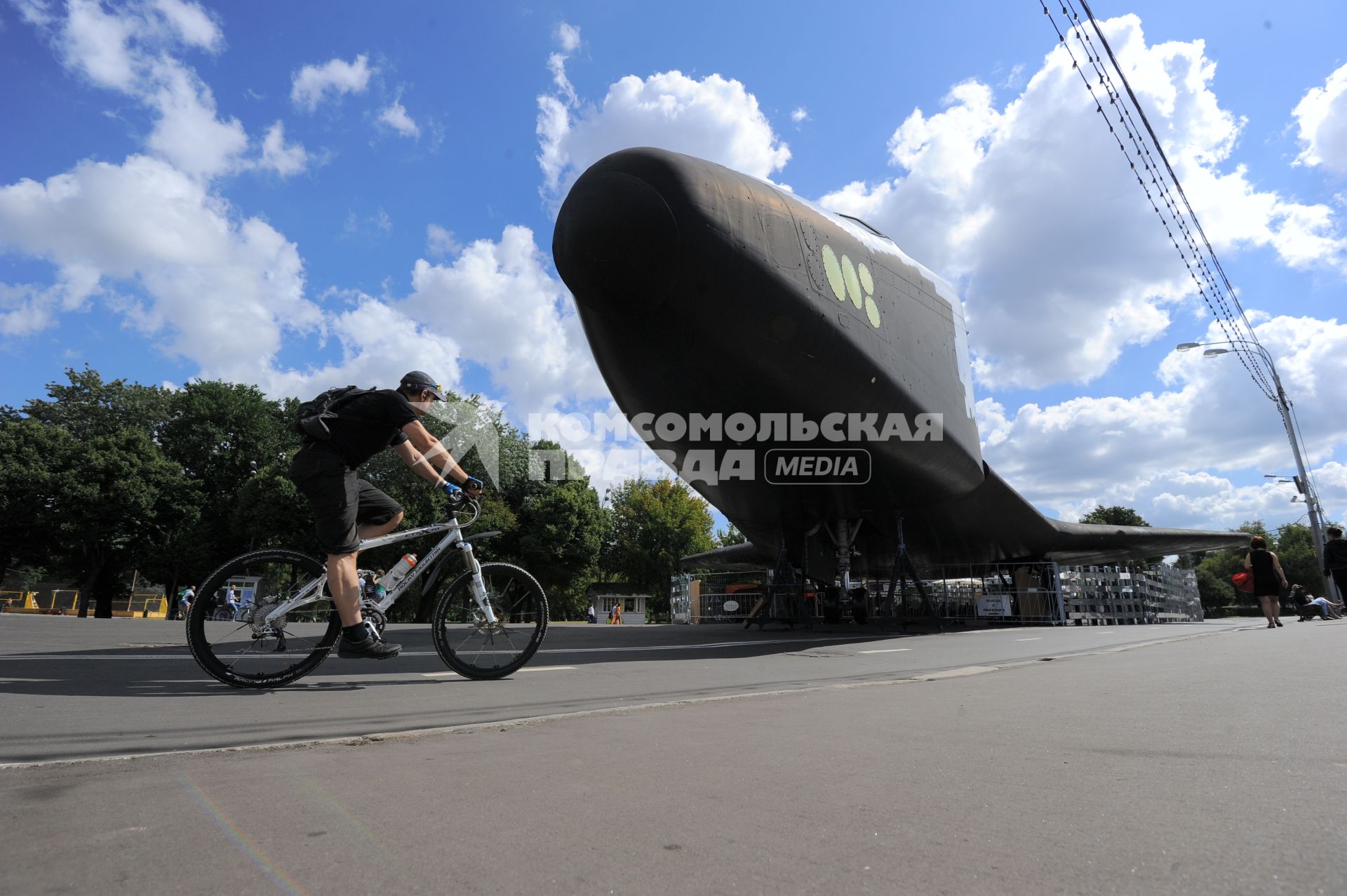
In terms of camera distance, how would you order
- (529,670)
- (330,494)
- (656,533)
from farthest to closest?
(656,533) < (529,670) < (330,494)

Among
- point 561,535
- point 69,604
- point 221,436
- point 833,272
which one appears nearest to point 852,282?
point 833,272

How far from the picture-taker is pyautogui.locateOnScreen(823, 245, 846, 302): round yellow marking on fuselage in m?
8.16

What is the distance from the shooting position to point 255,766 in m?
1.77

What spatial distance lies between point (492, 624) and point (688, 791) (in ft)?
9.57

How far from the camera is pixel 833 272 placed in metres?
8.29

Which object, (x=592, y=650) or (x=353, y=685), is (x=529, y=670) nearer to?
(x=353, y=685)

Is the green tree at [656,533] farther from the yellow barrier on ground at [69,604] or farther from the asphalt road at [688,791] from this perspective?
the asphalt road at [688,791]

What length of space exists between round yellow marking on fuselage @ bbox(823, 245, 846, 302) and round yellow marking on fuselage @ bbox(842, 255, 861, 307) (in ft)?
0.39

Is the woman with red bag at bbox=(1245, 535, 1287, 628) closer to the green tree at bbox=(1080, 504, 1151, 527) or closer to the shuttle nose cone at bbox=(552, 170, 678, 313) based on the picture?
the shuttle nose cone at bbox=(552, 170, 678, 313)

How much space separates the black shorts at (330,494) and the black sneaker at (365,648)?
49 centimetres

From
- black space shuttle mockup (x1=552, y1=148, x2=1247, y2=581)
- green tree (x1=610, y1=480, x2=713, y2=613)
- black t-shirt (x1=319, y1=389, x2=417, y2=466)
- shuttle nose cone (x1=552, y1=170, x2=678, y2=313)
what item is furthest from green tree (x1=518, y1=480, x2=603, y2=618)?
black t-shirt (x1=319, y1=389, x2=417, y2=466)

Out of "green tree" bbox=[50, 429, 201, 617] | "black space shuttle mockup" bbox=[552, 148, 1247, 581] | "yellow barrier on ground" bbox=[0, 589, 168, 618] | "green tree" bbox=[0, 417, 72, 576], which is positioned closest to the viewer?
"black space shuttle mockup" bbox=[552, 148, 1247, 581]

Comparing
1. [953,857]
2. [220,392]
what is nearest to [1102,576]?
[953,857]

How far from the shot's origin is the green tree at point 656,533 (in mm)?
47500
